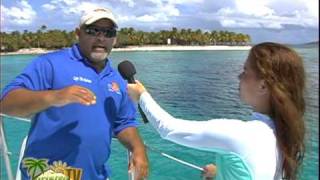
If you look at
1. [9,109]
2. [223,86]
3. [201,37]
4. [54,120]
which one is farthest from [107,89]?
[201,37]

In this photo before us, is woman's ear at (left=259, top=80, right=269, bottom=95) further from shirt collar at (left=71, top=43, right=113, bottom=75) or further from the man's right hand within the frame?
shirt collar at (left=71, top=43, right=113, bottom=75)

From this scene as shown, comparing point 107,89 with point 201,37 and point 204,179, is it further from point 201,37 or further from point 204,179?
point 201,37

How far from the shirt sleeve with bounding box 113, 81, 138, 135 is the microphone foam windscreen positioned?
0.16 meters

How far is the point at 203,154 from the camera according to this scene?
9898 millimetres

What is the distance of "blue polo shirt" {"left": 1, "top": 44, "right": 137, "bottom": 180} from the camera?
2111 millimetres

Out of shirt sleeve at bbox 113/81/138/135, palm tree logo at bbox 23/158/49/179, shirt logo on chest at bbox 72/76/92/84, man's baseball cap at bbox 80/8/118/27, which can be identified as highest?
man's baseball cap at bbox 80/8/118/27

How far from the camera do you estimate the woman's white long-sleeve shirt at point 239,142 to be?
1.43 metres

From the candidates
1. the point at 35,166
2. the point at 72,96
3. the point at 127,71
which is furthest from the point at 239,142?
the point at 35,166

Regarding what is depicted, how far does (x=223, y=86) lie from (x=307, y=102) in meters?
26.8

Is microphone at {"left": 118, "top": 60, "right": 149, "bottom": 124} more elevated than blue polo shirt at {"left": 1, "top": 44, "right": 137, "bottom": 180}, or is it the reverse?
microphone at {"left": 118, "top": 60, "right": 149, "bottom": 124}

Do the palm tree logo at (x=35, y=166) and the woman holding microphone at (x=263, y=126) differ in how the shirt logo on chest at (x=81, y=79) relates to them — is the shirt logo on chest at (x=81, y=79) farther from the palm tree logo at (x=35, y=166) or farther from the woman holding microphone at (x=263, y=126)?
the woman holding microphone at (x=263, y=126)

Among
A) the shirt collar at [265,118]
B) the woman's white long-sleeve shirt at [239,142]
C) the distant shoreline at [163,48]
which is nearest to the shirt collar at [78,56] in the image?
the woman's white long-sleeve shirt at [239,142]

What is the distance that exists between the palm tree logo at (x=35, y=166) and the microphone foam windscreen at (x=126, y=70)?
0.49 m

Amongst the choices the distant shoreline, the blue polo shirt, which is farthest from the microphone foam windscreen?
the distant shoreline
